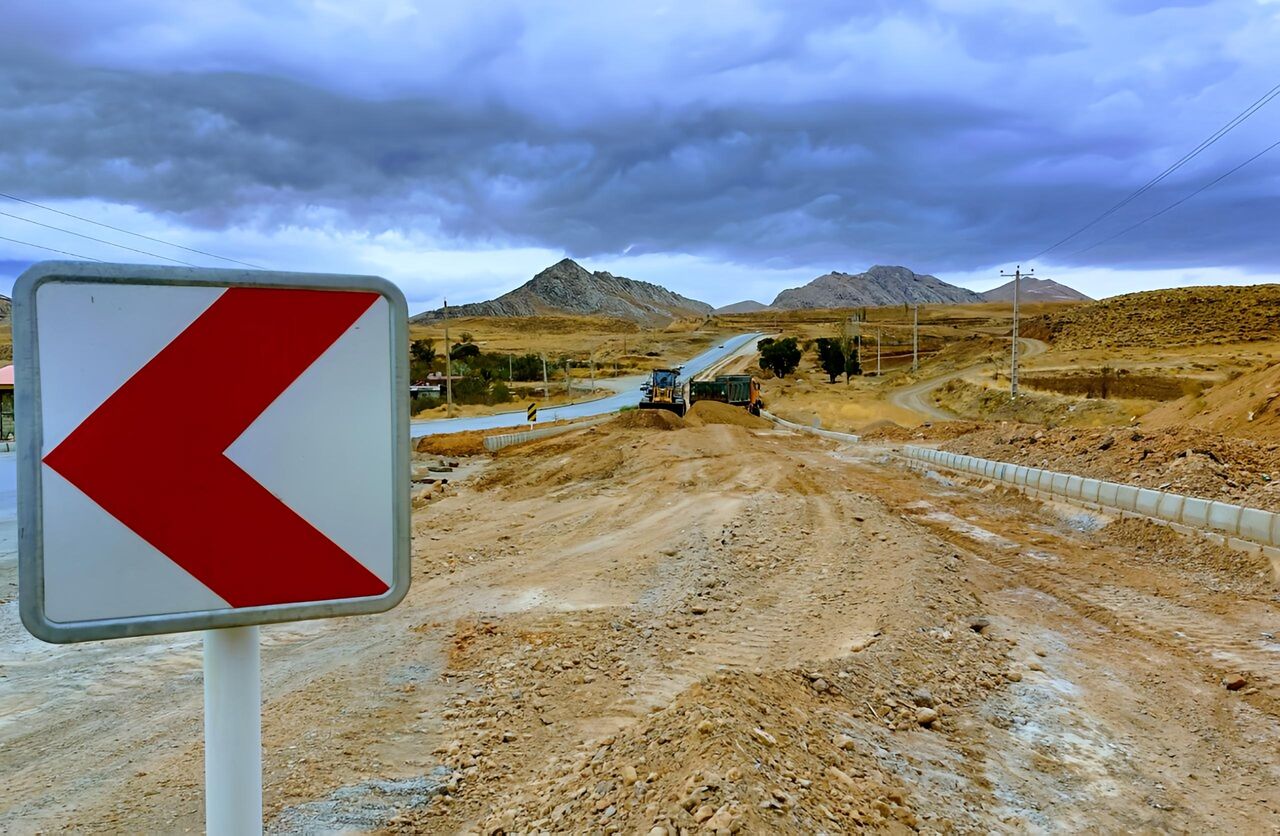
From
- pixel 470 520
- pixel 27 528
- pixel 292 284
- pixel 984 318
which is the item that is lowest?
pixel 470 520

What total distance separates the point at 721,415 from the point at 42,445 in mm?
33255

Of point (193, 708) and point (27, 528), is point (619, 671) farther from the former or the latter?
point (27, 528)

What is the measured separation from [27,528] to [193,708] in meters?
4.58

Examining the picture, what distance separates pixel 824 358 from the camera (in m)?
79.1

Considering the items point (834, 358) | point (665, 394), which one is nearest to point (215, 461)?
point (665, 394)

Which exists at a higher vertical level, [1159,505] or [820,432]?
[1159,505]

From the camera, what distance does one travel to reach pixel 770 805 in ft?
10.0

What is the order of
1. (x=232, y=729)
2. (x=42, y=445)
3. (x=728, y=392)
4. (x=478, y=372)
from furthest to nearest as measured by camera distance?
(x=478, y=372)
(x=728, y=392)
(x=232, y=729)
(x=42, y=445)

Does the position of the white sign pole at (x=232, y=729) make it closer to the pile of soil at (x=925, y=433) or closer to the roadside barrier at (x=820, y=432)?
the pile of soil at (x=925, y=433)

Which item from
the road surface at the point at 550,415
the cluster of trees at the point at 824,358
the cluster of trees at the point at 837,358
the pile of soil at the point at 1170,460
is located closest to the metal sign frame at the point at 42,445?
the road surface at the point at 550,415

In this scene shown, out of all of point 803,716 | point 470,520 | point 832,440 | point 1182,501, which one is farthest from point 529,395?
point 803,716

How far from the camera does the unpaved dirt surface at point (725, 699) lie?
354cm

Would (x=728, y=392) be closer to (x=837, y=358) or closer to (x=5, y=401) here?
(x=5, y=401)

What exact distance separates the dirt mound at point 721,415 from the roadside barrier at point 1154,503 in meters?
16.9
